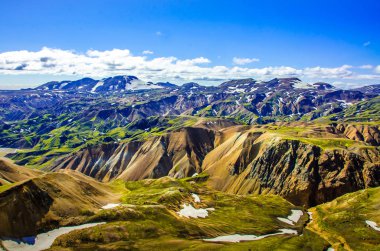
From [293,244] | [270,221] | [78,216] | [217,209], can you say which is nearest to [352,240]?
[293,244]

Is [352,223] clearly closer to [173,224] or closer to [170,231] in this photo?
[173,224]

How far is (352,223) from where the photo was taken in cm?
16162

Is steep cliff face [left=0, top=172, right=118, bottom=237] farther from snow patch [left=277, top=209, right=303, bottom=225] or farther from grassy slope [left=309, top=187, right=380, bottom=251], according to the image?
grassy slope [left=309, top=187, right=380, bottom=251]

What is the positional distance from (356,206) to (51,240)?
144 meters

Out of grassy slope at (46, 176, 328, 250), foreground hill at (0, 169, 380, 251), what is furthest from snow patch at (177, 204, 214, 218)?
grassy slope at (46, 176, 328, 250)

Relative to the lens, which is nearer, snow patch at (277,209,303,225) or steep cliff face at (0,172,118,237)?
steep cliff face at (0,172,118,237)

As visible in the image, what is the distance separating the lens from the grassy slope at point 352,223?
139 meters

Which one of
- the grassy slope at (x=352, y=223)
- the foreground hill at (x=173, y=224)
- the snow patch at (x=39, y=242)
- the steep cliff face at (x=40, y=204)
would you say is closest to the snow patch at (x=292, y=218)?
the foreground hill at (x=173, y=224)

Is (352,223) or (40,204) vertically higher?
(40,204)

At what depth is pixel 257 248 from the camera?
12769 centimetres

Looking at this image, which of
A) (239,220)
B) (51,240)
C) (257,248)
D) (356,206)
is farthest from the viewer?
(356,206)

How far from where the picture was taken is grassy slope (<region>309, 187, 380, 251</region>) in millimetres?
Answer: 138875

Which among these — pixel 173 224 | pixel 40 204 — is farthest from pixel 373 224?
pixel 40 204

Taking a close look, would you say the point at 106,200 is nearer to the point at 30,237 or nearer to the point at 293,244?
the point at 30,237
